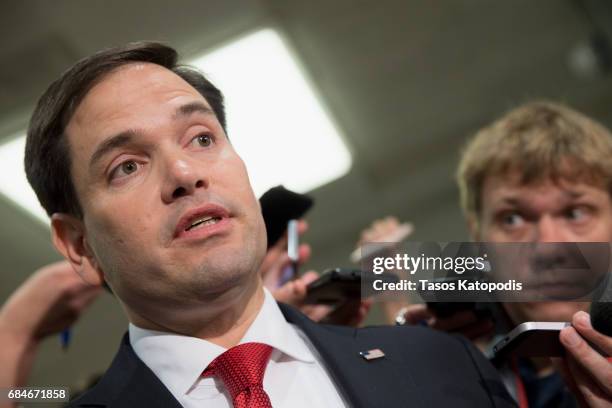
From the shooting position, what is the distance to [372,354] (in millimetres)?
1467

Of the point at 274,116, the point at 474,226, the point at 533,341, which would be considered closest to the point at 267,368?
the point at 533,341

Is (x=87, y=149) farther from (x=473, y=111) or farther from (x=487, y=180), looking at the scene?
(x=473, y=111)

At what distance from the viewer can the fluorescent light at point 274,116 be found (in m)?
3.15

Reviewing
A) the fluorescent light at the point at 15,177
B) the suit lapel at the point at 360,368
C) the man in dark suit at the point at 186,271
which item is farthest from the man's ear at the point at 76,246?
the fluorescent light at the point at 15,177

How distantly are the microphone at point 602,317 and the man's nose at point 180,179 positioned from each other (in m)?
0.68

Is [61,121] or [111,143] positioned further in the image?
[61,121]

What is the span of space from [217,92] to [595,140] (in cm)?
96

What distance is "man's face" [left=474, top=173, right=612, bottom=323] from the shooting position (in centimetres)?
165

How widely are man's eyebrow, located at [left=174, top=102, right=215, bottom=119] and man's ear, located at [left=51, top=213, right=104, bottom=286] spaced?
316 millimetres

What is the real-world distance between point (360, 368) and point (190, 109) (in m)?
0.58

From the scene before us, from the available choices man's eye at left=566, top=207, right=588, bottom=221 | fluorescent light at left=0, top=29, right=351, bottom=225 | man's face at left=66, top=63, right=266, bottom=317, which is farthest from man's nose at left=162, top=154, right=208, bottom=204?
fluorescent light at left=0, top=29, right=351, bottom=225

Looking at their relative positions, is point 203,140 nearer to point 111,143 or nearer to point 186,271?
point 111,143

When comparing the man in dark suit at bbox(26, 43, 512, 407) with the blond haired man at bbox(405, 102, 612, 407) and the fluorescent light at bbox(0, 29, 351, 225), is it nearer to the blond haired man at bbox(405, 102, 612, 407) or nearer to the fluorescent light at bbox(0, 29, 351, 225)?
the blond haired man at bbox(405, 102, 612, 407)

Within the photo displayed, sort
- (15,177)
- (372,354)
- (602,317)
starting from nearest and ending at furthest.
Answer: (602,317) < (372,354) < (15,177)
